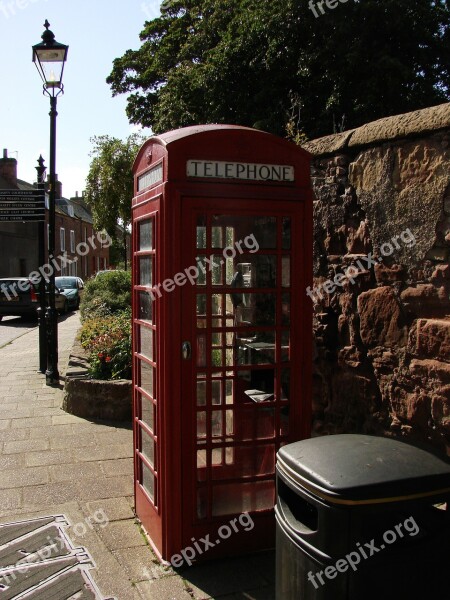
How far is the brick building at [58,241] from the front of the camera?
34906mm

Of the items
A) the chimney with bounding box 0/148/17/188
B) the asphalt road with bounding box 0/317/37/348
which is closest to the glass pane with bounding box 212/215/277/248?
the asphalt road with bounding box 0/317/37/348

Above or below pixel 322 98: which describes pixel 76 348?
below

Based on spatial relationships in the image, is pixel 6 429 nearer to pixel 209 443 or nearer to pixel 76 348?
pixel 76 348

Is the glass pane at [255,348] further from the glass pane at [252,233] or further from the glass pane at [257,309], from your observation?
the glass pane at [252,233]

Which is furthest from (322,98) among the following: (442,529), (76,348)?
(442,529)

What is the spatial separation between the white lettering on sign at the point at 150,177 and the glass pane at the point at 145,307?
706 millimetres

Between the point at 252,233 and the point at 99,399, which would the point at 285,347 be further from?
the point at 99,399

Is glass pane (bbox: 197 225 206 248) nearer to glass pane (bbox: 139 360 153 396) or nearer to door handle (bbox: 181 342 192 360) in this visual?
door handle (bbox: 181 342 192 360)

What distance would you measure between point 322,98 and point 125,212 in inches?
546

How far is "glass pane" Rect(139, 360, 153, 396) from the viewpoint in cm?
362

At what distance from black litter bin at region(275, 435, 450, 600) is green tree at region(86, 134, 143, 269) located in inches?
945

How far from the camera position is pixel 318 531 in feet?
7.04

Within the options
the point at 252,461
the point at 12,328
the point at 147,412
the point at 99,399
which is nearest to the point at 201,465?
the point at 252,461

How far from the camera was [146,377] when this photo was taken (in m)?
3.73
